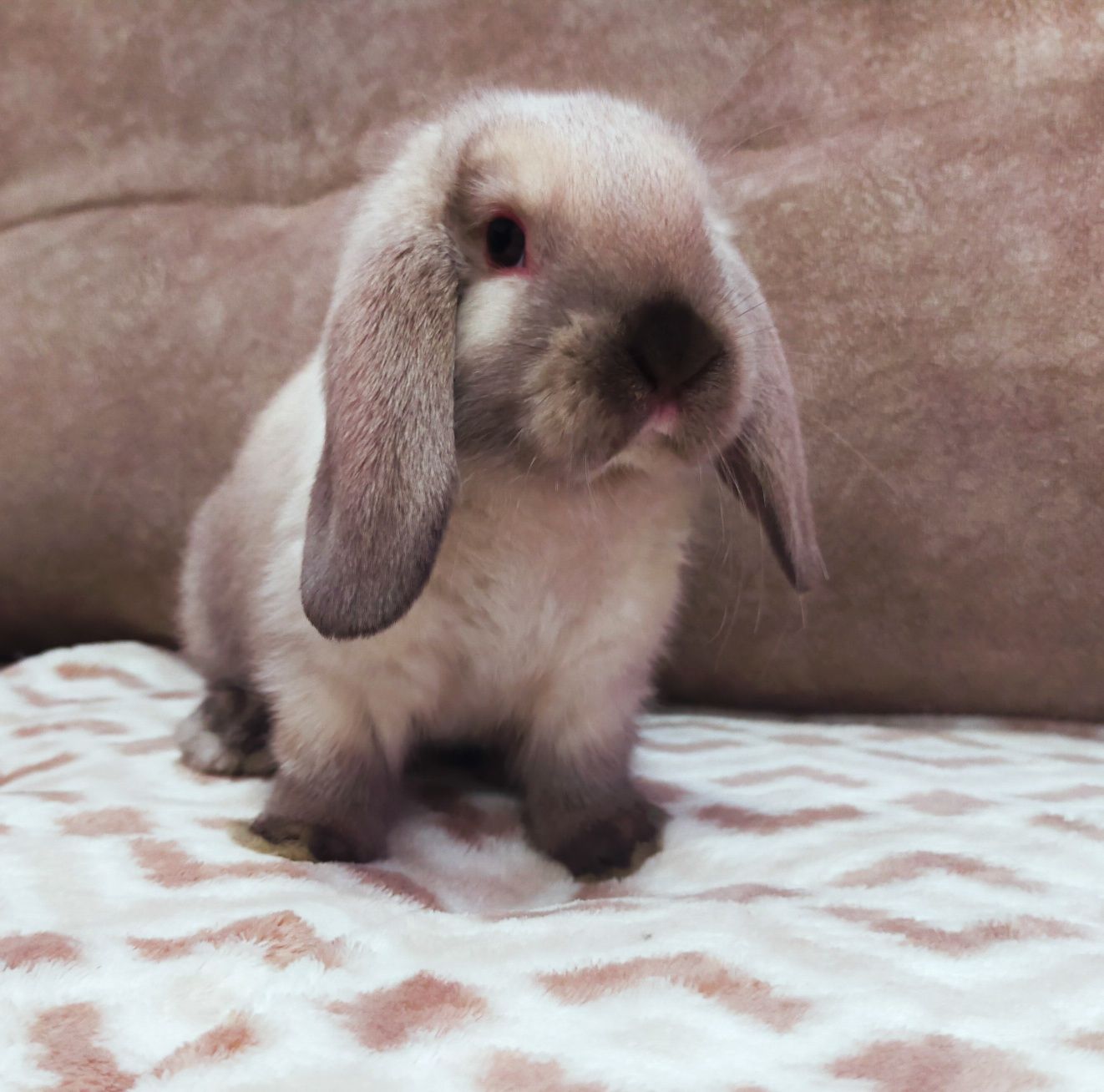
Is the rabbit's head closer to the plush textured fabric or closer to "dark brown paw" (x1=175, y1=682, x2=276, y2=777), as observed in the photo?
"dark brown paw" (x1=175, y1=682, x2=276, y2=777)

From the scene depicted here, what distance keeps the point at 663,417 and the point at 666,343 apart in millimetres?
59

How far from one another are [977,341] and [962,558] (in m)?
0.30

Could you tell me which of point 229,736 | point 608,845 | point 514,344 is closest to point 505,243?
point 514,344

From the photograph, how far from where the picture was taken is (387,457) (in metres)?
0.90

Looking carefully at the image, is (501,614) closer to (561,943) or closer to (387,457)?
(387,457)

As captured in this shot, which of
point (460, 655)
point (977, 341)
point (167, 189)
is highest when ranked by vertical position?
point (167, 189)

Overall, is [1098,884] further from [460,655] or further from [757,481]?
[460,655]

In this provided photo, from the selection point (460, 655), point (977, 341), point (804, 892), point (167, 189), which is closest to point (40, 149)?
point (167, 189)

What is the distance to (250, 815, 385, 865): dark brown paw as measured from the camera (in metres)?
1.03

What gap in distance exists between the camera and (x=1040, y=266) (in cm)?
144

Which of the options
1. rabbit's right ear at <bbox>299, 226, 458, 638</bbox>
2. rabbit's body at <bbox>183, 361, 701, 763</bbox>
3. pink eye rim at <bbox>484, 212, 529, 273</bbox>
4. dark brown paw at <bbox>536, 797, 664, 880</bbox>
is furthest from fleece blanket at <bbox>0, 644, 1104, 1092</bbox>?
pink eye rim at <bbox>484, 212, 529, 273</bbox>

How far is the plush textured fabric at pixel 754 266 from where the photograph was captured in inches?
57.4

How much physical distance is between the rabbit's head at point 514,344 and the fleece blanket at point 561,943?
0.89 ft

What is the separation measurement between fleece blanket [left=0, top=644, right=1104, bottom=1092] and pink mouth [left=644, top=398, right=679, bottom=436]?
40cm
